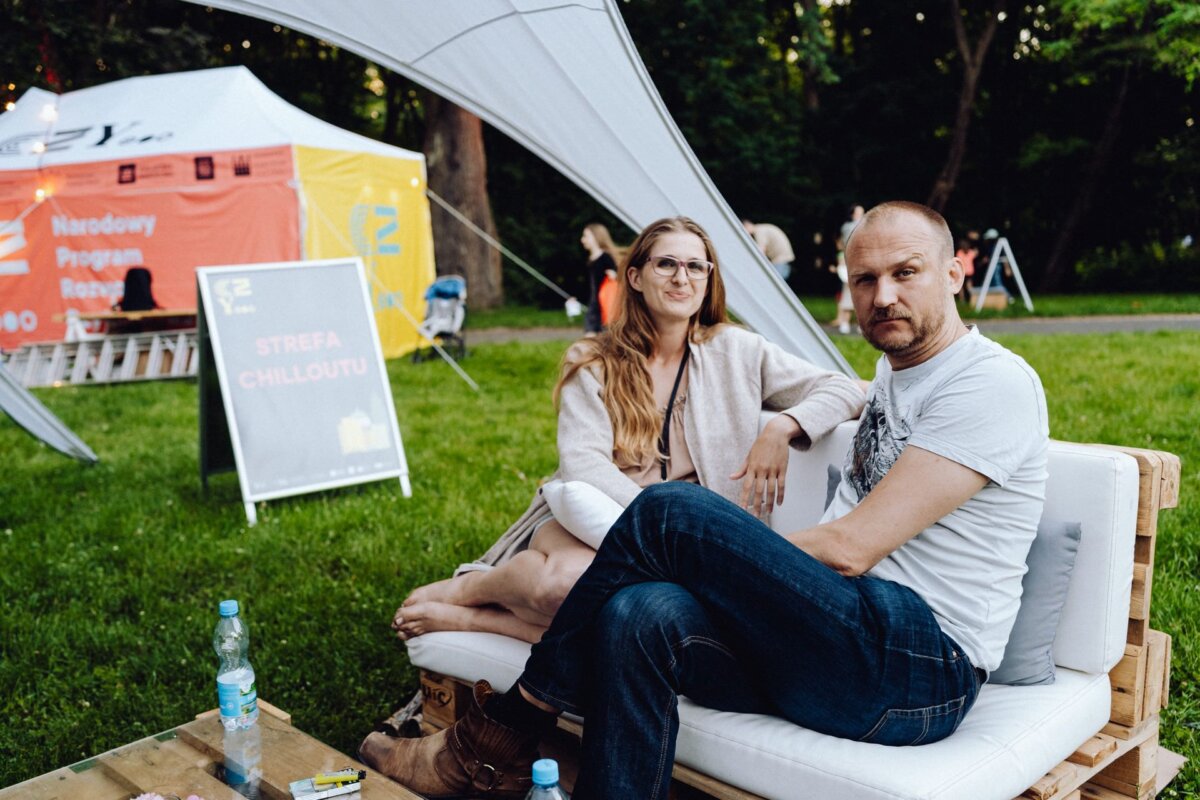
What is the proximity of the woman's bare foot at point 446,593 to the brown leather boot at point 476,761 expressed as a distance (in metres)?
0.58

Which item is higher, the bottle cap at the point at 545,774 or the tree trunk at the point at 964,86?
the tree trunk at the point at 964,86

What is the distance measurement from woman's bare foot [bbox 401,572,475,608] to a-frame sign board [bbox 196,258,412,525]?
2625 millimetres

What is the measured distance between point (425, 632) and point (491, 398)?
637 cm

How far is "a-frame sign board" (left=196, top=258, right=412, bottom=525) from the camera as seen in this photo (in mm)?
5871

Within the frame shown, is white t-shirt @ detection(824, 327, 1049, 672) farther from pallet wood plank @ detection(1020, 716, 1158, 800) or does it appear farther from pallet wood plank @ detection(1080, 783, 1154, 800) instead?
pallet wood plank @ detection(1080, 783, 1154, 800)

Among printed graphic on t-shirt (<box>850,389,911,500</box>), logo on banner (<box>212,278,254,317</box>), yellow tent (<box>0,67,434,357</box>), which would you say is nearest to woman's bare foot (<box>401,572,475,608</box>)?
printed graphic on t-shirt (<box>850,389,911,500</box>)

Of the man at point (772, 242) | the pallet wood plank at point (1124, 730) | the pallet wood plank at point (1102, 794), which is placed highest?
the man at point (772, 242)

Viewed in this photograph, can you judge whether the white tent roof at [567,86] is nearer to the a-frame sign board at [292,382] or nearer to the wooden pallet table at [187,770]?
the wooden pallet table at [187,770]

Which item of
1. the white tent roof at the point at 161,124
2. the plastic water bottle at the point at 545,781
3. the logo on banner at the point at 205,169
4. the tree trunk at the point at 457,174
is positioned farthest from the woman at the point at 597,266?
the tree trunk at the point at 457,174

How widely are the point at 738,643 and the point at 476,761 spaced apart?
0.79 metres

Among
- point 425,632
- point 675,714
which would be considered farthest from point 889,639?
point 425,632

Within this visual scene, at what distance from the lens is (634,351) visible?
3375 millimetres

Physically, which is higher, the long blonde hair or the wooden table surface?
A: the long blonde hair

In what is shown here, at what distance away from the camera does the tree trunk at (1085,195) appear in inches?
816
